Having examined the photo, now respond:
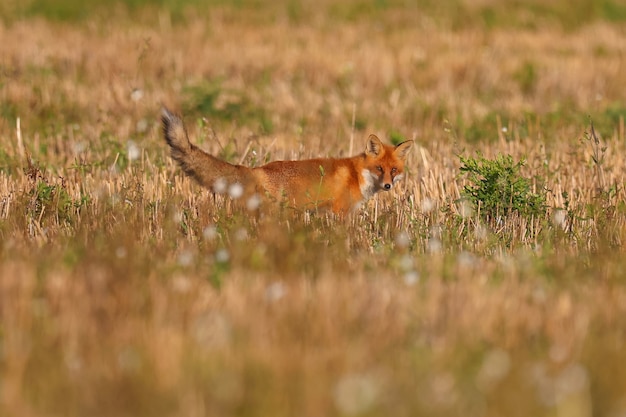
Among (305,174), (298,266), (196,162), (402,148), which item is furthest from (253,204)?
(402,148)

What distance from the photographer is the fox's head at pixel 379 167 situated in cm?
755

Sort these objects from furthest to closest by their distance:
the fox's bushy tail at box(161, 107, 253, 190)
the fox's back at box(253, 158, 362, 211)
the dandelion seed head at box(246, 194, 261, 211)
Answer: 1. the fox's back at box(253, 158, 362, 211)
2. the fox's bushy tail at box(161, 107, 253, 190)
3. the dandelion seed head at box(246, 194, 261, 211)

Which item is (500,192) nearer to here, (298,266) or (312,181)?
(312,181)

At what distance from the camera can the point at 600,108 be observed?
12742mm

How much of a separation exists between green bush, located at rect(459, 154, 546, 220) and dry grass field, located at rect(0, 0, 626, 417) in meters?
0.07

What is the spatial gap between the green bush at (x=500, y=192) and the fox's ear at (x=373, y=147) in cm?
94

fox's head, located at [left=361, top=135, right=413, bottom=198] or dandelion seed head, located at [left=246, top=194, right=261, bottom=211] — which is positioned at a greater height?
fox's head, located at [left=361, top=135, right=413, bottom=198]

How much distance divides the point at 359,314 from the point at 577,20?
53.0 feet

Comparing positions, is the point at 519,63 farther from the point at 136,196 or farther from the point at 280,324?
the point at 280,324

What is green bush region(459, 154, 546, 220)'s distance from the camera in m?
6.80

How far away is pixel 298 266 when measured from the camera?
485 cm

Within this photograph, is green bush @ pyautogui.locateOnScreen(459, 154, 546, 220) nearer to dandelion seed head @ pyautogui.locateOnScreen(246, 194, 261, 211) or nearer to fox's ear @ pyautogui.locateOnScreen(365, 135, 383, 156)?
fox's ear @ pyautogui.locateOnScreen(365, 135, 383, 156)

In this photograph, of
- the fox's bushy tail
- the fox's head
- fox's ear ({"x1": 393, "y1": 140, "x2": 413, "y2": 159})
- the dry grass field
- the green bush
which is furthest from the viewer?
fox's ear ({"x1": 393, "y1": 140, "x2": 413, "y2": 159})

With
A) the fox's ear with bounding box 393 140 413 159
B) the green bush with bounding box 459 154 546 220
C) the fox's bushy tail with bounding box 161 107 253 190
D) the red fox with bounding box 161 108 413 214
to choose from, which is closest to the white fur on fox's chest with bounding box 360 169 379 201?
the red fox with bounding box 161 108 413 214
